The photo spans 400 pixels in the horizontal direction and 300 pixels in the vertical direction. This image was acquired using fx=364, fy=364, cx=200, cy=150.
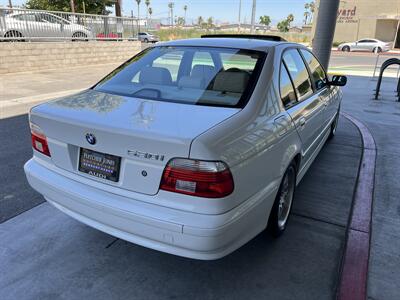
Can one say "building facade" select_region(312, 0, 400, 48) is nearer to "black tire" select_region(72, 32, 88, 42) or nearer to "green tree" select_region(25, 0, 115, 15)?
"green tree" select_region(25, 0, 115, 15)

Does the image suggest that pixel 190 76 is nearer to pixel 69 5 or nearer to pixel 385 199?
pixel 385 199

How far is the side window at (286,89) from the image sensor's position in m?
2.91

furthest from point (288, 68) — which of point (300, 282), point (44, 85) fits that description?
point (44, 85)

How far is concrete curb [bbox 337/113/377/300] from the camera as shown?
2535 millimetres

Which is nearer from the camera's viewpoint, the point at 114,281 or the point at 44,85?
the point at 114,281

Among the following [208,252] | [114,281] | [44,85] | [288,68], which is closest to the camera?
[208,252]

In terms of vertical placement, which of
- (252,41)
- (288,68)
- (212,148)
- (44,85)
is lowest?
(44,85)

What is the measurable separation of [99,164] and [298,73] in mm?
2167

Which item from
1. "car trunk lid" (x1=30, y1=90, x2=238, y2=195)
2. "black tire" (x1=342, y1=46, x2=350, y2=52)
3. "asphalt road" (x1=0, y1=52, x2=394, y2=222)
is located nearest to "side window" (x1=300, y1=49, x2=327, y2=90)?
"car trunk lid" (x1=30, y1=90, x2=238, y2=195)

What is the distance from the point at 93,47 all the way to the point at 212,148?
14623 mm

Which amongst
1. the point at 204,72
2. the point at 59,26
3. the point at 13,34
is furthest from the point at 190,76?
the point at 59,26

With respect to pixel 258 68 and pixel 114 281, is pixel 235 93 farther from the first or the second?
pixel 114 281

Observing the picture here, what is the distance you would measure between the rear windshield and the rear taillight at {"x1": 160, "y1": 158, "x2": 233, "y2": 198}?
675 millimetres

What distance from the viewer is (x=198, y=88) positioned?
9.38ft
